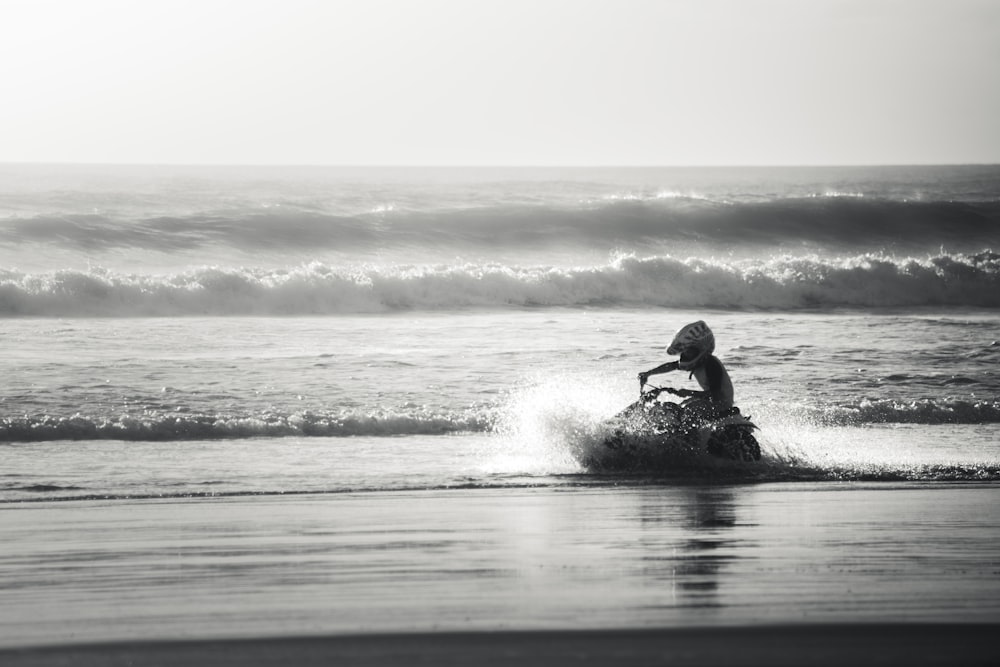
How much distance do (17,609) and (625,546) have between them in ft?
11.0

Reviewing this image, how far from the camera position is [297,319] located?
2538cm

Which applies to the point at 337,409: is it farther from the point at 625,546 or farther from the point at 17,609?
the point at 17,609

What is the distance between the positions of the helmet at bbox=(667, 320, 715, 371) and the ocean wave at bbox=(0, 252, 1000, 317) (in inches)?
640

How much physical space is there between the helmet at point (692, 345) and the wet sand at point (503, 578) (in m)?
2.51

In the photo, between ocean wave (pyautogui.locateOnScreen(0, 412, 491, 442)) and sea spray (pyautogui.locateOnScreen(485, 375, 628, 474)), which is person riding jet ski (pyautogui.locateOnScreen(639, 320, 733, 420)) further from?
ocean wave (pyautogui.locateOnScreen(0, 412, 491, 442))

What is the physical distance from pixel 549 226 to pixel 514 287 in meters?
8.84

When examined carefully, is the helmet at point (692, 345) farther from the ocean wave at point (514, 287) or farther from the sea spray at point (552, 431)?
the ocean wave at point (514, 287)

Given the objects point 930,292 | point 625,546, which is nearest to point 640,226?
point 930,292

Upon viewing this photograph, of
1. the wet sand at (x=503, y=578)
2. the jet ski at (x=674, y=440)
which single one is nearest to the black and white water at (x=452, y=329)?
the jet ski at (x=674, y=440)

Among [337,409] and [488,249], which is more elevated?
[488,249]

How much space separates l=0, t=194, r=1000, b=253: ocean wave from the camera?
33.8m

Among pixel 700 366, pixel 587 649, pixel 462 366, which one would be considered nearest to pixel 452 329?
pixel 462 366

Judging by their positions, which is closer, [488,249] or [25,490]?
[25,490]

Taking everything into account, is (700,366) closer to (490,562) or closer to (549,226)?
(490,562)
